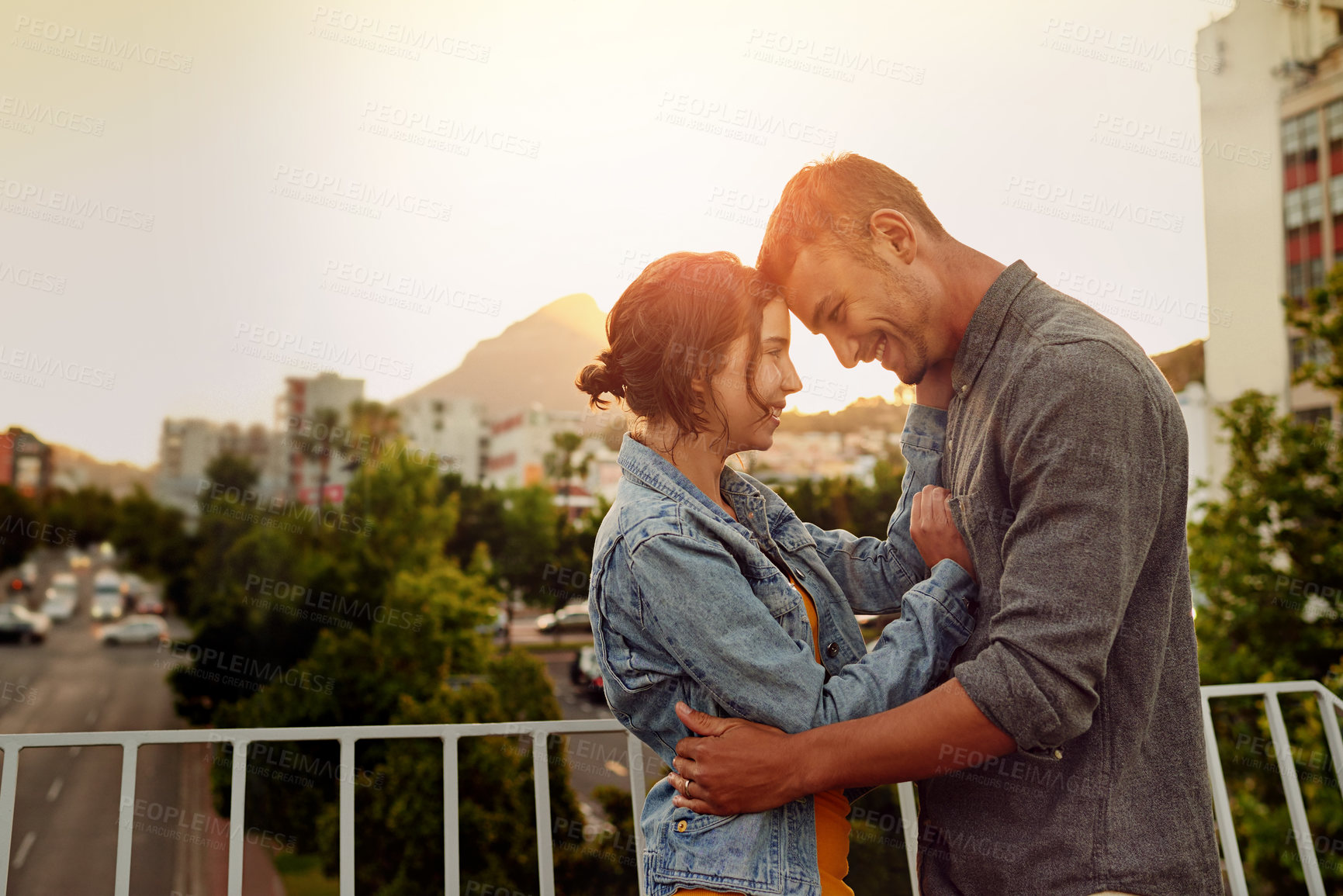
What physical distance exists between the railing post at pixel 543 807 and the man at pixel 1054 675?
1.65 ft

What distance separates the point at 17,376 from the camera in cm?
716

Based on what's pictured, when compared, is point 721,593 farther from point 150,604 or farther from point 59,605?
point 59,605

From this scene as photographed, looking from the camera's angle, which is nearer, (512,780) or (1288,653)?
(1288,653)

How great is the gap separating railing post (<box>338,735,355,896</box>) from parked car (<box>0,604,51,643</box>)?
5327 cm

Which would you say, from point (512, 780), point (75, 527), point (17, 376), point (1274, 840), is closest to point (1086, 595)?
point (17, 376)

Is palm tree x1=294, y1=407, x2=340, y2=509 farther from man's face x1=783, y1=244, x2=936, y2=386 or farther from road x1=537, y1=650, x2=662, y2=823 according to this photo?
man's face x1=783, y1=244, x2=936, y2=386

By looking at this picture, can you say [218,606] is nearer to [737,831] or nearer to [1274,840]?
[1274,840]

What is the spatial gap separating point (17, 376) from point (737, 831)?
809cm

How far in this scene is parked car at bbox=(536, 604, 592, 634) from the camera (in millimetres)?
39906

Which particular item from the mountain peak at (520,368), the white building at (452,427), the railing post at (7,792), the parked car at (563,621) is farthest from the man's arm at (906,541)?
the white building at (452,427)

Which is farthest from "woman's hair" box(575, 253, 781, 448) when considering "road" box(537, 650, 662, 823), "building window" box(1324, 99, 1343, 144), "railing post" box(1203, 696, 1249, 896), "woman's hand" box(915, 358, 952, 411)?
"building window" box(1324, 99, 1343, 144)

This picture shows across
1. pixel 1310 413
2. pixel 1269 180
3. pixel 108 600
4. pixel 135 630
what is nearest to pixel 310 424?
pixel 135 630

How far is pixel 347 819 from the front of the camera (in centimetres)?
152

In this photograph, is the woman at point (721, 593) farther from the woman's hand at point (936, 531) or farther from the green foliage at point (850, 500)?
the green foliage at point (850, 500)
